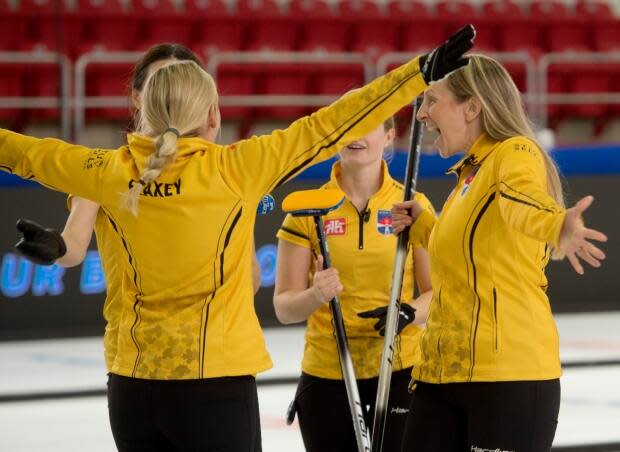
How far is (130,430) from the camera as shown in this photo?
2.71 meters

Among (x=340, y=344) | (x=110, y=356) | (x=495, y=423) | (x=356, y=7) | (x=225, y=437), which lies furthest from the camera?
(x=356, y=7)

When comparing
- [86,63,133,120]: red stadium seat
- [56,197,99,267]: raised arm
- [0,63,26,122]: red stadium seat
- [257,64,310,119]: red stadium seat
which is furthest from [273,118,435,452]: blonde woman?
[257,64,310,119]: red stadium seat

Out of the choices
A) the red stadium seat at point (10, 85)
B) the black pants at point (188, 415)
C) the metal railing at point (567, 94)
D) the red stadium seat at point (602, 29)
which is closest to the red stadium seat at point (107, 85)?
the red stadium seat at point (10, 85)

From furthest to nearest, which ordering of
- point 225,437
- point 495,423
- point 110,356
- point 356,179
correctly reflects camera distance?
1. point 356,179
2. point 110,356
3. point 495,423
4. point 225,437

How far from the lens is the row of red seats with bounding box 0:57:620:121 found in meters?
11.9

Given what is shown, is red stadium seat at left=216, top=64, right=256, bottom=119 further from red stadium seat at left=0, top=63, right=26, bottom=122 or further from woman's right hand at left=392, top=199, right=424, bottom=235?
woman's right hand at left=392, top=199, right=424, bottom=235

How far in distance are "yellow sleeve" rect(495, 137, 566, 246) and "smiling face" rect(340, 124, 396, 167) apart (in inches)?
38.1

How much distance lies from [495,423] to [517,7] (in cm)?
1188

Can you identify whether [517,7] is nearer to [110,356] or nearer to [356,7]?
[356,7]

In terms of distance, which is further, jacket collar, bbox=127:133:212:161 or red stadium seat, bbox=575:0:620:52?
red stadium seat, bbox=575:0:620:52

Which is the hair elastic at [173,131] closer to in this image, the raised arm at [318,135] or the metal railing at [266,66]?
the raised arm at [318,135]

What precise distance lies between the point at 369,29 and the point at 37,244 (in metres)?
10.8

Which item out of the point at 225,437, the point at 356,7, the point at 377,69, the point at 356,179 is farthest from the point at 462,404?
the point at 356,7

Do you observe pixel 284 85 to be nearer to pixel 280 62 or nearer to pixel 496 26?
pixel 280 62
